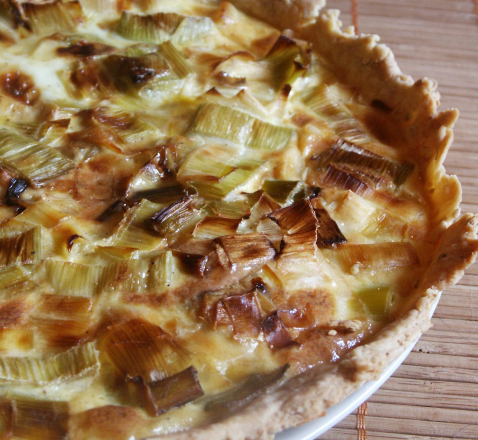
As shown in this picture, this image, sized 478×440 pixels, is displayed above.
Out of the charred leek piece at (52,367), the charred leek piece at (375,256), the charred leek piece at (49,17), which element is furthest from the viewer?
the charred leek piece at (49,17)

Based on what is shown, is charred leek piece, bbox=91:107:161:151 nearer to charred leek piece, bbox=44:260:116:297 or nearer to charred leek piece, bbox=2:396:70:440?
A: charred leek piece, bbox=44:260:116:297

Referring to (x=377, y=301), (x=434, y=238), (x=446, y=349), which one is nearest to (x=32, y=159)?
(x=377, y=301)

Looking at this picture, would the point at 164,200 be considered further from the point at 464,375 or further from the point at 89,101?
the point at 464,375

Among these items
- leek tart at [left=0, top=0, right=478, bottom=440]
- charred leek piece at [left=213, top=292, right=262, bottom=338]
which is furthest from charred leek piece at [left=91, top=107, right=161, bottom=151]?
charred leek piece at [left=213, top=292, right=262, bottom=338]

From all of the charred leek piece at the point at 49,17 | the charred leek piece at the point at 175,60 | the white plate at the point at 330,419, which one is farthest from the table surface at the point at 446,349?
the charred leek piece at the point at 49,17

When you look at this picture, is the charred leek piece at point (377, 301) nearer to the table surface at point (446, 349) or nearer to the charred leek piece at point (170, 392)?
the table surface at point (446, 349)

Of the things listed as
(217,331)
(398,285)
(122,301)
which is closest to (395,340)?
(398,285)
